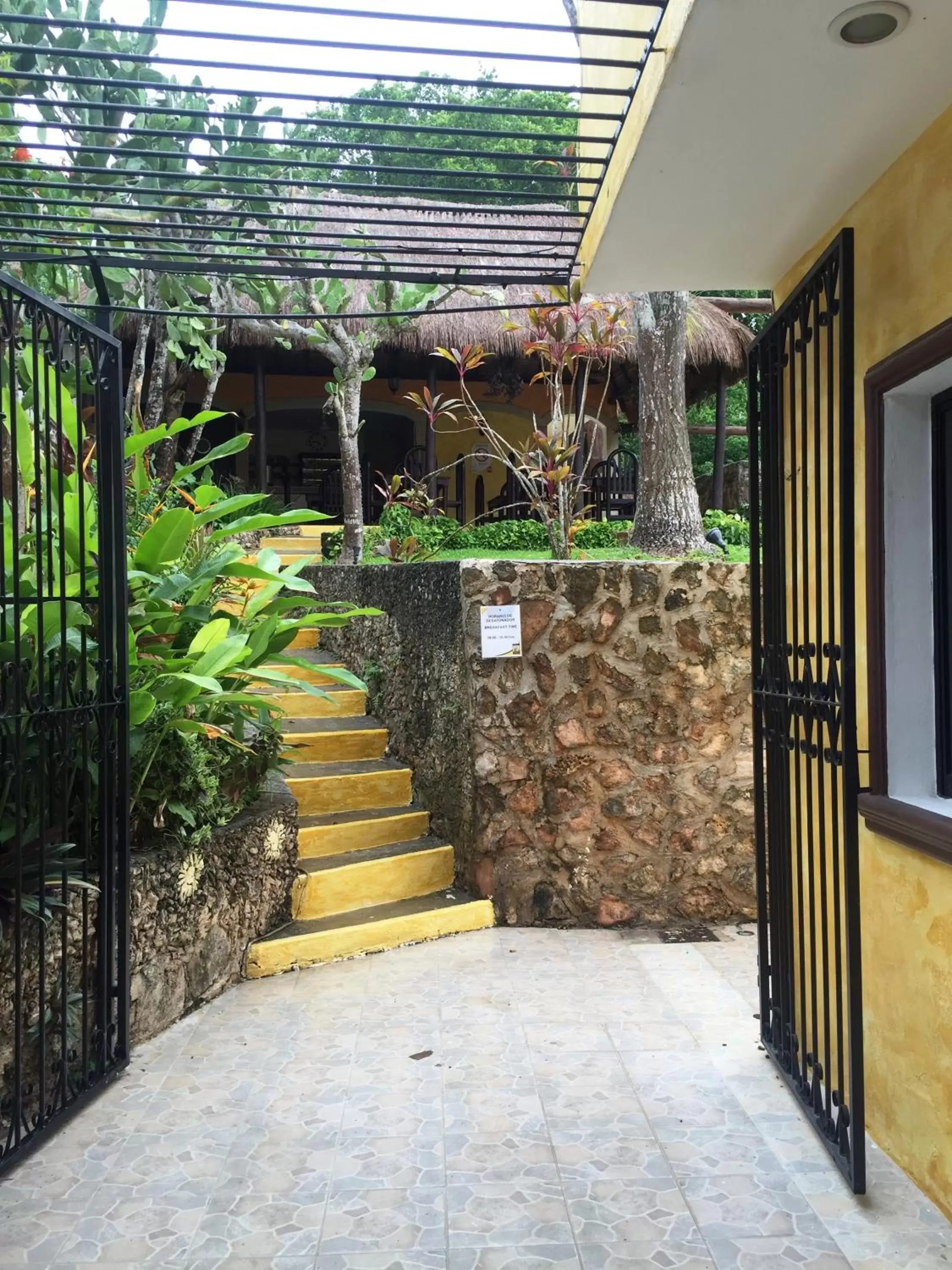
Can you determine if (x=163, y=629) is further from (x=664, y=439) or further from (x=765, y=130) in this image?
(x=664, y=439)

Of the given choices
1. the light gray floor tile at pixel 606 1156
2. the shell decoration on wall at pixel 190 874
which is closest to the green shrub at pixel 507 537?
the shell decoration on wall at pixel 190 874

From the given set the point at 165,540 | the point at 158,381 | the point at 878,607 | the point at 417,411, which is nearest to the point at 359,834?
the point at 165,540

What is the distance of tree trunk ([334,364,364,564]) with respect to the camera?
741 centimetres

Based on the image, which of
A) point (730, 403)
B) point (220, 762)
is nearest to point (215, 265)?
point (220, 762)

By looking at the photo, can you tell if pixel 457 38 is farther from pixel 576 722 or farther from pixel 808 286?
pixel 576 722

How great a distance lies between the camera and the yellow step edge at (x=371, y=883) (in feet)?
13.9

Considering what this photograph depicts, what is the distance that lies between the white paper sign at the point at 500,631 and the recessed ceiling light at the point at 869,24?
9.19ft

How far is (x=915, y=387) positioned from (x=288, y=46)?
166 centimetres

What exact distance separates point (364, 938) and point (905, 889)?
7.91 feet

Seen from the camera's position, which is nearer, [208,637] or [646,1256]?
[646,1256]

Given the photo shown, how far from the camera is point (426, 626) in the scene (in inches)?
195

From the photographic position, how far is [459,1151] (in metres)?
2.53

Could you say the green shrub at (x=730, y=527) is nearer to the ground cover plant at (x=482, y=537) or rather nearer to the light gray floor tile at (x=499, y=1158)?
the ground cover plant at (x=482, y=537)

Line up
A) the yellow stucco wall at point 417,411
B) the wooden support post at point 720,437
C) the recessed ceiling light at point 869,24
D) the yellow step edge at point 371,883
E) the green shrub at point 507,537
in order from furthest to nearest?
the yellow stucco wall at point 417,411
the wooden support post at point 720,437
the green shrub at point 507,537
the yellow step edge at point 371,883
the recessed ceiling light at point 869,24
